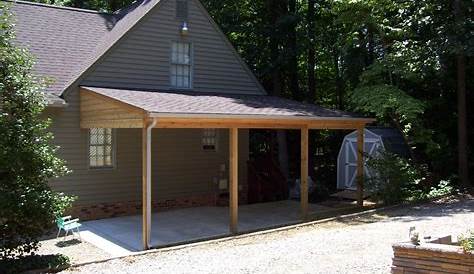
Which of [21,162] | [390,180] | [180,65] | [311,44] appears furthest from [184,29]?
[21,162]

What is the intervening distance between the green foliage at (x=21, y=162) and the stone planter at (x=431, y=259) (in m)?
5.74

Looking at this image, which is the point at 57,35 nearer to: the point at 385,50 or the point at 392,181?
the point at 392,181

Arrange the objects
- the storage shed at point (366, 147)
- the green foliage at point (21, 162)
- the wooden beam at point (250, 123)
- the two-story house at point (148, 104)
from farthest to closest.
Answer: the storage shed at point (366, 147) < the two-story house at point (148, 104) < the wooden beam at point (250, 123) < the green foliage at point (21, 162)

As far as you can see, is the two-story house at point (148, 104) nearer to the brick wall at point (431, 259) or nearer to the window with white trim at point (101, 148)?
the window with white trim at point (101, 148)

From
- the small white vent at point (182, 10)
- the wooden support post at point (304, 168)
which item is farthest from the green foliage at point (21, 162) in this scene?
the small white vent at point (182, 10)

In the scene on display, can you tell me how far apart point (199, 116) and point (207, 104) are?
1.71 meters

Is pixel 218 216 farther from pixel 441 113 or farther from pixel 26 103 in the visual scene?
pixel 441 113

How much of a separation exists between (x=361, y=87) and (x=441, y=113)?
11.2 feet

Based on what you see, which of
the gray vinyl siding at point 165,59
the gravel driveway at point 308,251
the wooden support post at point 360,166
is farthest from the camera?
the wooden support post at point 360,166

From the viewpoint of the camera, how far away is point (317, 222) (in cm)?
1227

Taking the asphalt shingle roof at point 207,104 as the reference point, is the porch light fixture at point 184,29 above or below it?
above

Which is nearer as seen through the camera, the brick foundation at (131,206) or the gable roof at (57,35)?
the brick foundation at (131,206)

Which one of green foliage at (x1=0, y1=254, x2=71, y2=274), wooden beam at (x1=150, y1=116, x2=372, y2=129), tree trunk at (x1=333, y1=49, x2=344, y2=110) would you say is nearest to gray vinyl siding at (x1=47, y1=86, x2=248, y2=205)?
wooden beam at (x1=150, y1=116, x2=372, y2=129)

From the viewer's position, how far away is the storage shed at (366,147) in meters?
17.9
